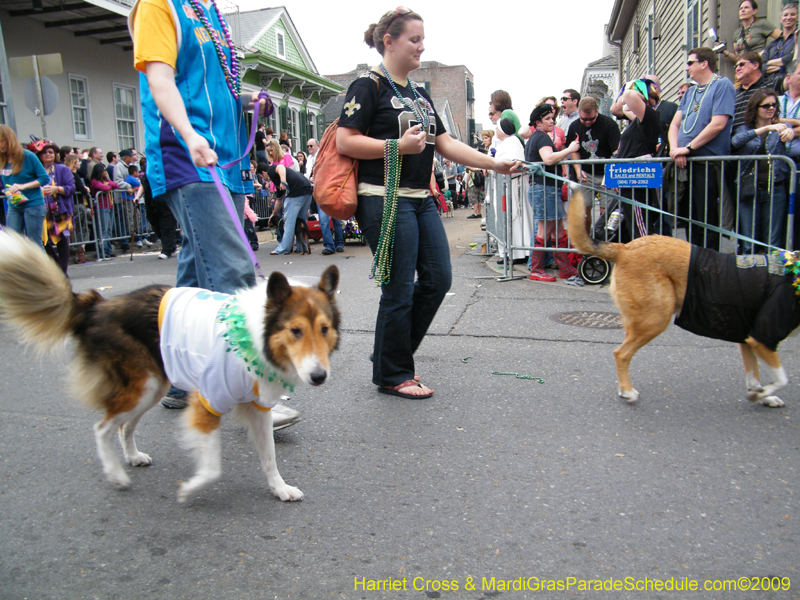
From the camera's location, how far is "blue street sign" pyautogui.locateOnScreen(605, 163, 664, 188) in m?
6.95

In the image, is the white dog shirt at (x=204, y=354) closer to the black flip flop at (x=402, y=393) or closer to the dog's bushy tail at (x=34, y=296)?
the dog's bushy tail at (x=34, y=296)

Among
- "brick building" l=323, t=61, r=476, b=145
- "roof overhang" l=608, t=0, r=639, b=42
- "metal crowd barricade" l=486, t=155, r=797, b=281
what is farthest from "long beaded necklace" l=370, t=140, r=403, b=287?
"brick building" l=323, t=61, r=476, b=145

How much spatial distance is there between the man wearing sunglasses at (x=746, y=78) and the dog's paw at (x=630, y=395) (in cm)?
556

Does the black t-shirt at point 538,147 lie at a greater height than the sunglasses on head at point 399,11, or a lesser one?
lesser

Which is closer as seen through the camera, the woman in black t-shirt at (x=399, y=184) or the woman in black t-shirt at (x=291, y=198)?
the woman in black t-shirt at (x=399, y=184)

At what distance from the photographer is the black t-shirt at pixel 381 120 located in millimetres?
3594

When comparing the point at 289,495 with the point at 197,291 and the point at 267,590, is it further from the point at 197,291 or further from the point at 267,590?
the point at 197,291

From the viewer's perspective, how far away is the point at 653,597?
2.04m

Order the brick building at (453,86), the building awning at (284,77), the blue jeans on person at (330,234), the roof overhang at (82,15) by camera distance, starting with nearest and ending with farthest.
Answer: the blue jeans on person at (330,234), the roof overhang at (82,15), the building awning at (284,77), the brick building at (453,86)

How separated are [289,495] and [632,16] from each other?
88.4 ft

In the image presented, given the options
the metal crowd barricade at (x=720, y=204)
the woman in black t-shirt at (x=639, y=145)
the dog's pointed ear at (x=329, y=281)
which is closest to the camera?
the dog's pointed ear at (x=329, y=281)

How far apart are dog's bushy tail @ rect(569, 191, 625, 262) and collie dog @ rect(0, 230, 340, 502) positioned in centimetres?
200

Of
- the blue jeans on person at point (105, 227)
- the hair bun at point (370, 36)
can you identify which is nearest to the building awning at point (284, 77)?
the blue jeans on person at point (105, 227)

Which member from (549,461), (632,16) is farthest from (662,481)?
(632,16)
